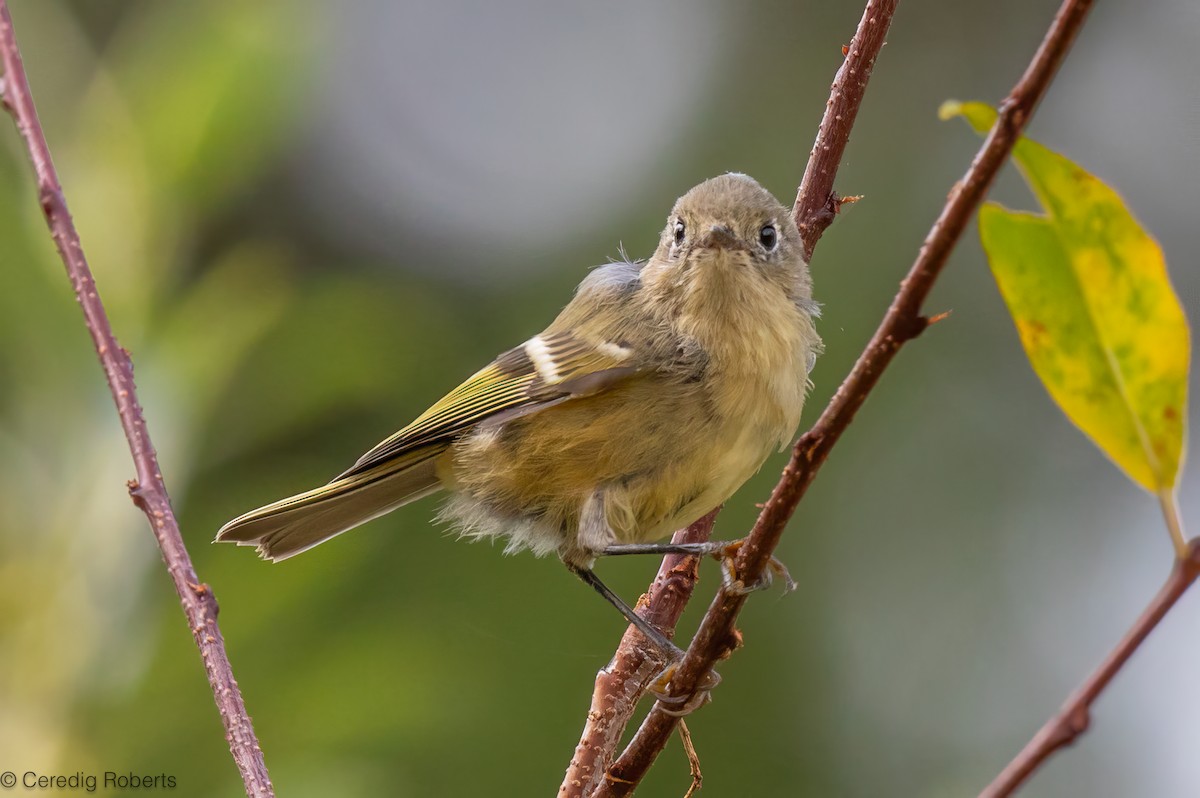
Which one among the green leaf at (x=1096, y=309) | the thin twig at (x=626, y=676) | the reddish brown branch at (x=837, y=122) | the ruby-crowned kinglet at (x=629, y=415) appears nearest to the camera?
the green leaf at (x=1096, y=309)

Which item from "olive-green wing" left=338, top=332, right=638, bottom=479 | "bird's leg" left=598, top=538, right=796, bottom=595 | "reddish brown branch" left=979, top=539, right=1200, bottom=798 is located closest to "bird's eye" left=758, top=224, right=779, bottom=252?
"olive-green wing" left=338, top=332, right=638, bottom=479

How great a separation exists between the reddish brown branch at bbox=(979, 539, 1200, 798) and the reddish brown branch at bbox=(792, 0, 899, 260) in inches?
46.1

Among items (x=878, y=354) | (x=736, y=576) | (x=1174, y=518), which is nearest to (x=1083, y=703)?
(x=1174, y=518)

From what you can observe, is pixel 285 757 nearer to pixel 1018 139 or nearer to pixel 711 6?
pixel 1018 139

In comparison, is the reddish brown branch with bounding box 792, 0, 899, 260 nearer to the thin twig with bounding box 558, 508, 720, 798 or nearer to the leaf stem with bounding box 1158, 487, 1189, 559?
the thin twig with bounding box 558, 508, 720, 798

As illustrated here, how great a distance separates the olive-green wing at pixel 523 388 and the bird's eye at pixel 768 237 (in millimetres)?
331

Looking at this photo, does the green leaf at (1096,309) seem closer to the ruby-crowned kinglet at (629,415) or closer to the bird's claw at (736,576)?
the bird's claw at (736,576)

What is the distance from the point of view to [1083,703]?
64 centimetres

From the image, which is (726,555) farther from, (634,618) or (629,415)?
(629,415)

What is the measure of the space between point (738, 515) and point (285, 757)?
1716 mm

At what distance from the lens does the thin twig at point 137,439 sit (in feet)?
3.74

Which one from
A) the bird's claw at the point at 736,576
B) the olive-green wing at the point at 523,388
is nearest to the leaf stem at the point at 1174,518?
the bird's claw at the point at 736,576

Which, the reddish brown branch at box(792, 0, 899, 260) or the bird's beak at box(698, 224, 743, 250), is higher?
the reddish brown branch at box(792, 0, 899, 260)

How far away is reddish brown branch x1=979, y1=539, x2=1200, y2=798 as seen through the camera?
631 millimetres
